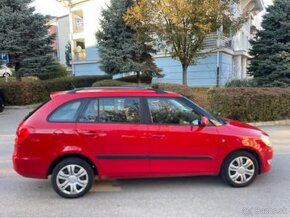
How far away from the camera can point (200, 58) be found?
19.0 meters

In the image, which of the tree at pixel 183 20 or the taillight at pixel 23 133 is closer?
the taillight at pixel 23 133

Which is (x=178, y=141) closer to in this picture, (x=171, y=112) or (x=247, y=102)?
(x=171, y=112)

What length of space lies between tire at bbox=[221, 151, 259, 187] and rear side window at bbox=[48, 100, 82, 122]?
2.36 meters

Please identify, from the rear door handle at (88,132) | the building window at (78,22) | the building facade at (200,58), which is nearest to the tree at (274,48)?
the building facade at (200,58)

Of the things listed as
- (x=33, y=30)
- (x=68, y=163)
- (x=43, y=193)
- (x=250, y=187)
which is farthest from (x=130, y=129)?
(x=33, y=30)

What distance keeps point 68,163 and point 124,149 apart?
2.67 ft

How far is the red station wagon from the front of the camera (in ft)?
16.0

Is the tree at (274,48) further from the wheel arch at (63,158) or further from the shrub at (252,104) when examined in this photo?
the wheel arch at (63,158)

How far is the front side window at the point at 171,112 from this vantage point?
5.12 metres

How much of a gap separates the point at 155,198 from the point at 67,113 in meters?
1.75

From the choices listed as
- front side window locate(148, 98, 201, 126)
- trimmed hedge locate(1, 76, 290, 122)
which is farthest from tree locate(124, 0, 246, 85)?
front side window locate(148, 98, 201, 126)

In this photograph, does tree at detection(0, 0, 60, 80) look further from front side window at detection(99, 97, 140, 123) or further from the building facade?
front side window at detection(99, 97, 140, 123)

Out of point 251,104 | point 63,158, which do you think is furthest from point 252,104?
point 63,158

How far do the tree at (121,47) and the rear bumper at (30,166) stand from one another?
12567 millimetres
